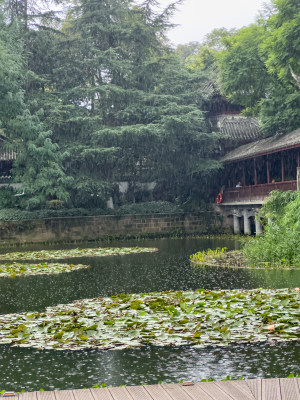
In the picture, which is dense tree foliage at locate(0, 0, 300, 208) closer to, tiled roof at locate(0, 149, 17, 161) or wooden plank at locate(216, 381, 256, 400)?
tiled roof at locate(0, 149, 17, 161)

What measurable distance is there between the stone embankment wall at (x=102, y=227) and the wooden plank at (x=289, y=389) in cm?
2608

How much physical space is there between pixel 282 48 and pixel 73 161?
12492mm

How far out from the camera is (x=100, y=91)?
107ft

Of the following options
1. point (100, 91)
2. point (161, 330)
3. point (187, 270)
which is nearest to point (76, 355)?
point (161, 330)

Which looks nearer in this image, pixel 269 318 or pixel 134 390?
pixel 134 390

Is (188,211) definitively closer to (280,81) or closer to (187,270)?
(280,81)

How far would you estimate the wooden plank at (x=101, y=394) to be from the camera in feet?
14.6

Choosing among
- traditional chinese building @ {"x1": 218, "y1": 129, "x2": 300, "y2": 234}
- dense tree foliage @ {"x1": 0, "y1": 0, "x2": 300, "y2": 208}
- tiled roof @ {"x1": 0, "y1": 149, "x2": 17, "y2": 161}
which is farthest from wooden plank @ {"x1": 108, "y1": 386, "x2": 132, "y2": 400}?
tiled roof @ {"x1": 0, "y1": 149, "x2": 17, "y2": 161}

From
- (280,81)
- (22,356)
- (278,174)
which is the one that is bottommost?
(22,356)

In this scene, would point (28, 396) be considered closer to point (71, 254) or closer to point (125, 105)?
point (71, 254)

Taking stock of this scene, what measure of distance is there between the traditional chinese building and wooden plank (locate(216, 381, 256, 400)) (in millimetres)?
19356

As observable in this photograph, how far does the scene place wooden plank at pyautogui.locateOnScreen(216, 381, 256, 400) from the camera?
14.1 feet

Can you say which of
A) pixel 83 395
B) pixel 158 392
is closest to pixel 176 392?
pixel 158 392

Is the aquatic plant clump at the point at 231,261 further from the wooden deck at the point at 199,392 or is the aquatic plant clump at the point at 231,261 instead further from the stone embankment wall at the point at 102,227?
the stone embankment wall at the point at 102,227
